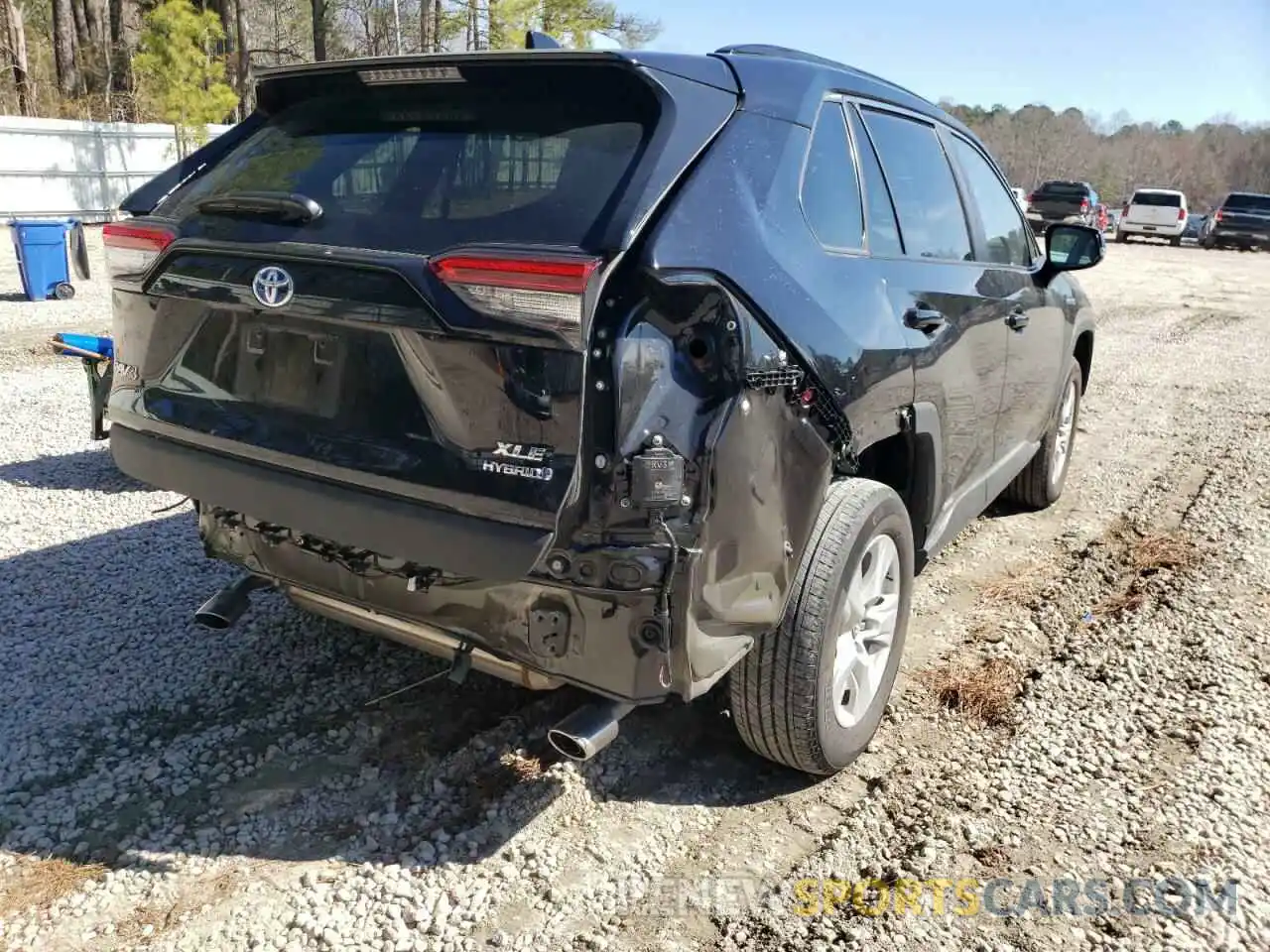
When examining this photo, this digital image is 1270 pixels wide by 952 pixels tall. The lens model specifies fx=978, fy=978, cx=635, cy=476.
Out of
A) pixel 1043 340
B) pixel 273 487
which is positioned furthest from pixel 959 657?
pixel 273 487

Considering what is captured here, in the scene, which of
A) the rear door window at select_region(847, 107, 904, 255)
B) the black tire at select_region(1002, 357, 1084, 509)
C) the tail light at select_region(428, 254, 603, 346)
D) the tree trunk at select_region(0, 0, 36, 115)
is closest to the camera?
the tail light at select_region(428, 254, 603, 346)

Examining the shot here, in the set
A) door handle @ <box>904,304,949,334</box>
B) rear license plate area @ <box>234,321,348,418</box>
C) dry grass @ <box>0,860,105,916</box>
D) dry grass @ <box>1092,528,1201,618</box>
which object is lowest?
dry grass @ <box>0,860,105,916</box>

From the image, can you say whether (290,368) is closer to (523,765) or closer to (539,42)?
(539,42)

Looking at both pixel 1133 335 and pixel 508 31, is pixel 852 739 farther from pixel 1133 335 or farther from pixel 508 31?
pixel 508 31

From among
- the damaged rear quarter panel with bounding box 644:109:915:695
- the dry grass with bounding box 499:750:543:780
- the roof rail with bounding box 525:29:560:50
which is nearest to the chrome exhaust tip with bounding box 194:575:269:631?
the dry grass with bounding box 499:750:543:780

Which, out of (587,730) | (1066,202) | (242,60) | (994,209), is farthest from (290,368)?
(242,60)

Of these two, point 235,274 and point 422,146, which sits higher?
point 422,146

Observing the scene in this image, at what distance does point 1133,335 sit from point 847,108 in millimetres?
10874

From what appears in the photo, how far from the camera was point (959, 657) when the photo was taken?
3.82m

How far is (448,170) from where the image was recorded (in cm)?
242

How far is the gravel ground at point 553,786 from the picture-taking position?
2.41 m

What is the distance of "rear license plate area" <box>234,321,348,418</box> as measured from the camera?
93.7 inches

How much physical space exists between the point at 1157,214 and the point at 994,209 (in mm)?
31143

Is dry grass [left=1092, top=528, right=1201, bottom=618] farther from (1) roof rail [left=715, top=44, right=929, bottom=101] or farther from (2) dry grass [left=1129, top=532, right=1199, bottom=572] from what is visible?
(1) roof rail [left=715, top=44, right=929, bottom=101]
